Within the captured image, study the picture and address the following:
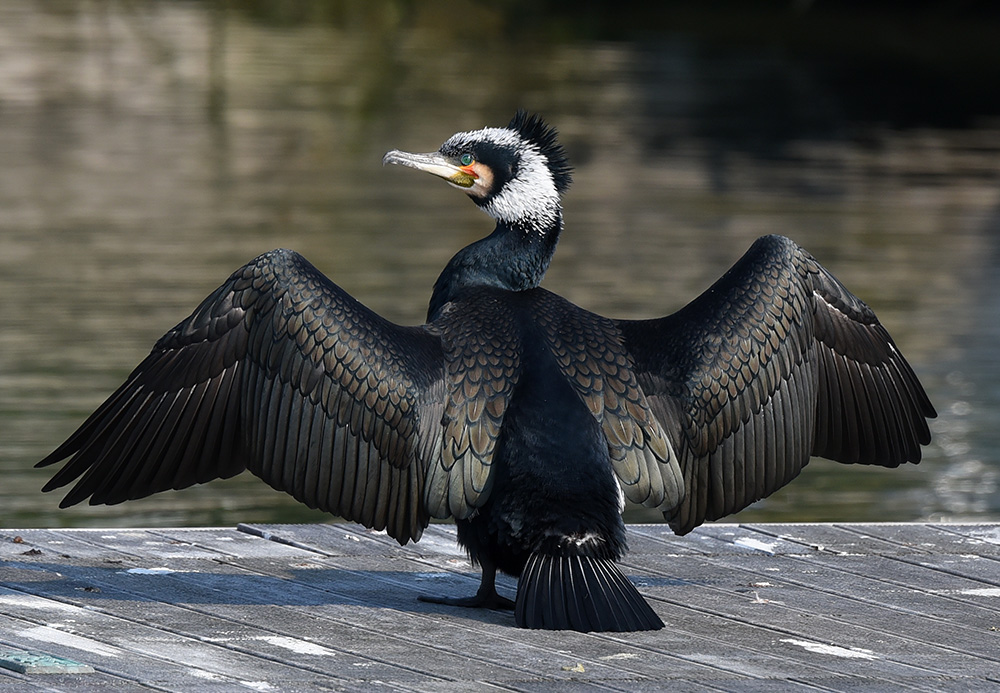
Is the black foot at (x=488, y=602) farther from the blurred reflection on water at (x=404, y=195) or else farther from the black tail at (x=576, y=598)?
the blurred reflection on water at (x=404, y=195)

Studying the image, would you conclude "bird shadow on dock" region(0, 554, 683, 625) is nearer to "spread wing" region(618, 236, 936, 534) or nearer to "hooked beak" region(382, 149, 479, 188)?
"spread wing" region(618, 236, 936, 534)

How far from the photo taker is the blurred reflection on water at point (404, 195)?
1019cm

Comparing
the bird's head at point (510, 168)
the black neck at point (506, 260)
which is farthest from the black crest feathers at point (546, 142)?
the black neck at point (506, 260)

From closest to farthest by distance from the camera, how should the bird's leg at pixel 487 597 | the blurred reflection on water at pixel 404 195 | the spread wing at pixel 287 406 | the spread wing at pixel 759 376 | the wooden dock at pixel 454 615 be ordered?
the wooden dock at pixel 454 615 → the spread wing at pixel 287 406 → the bird's leg at pixel 487 597 → the spread wing at pixel 759 376 → the blurred reflection on water at pixel 404 195

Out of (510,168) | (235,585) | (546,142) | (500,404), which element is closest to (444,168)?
(510,168)

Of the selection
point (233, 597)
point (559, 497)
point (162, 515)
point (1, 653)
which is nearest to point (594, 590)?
point (559, 497)

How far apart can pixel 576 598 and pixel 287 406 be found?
37.1 inches

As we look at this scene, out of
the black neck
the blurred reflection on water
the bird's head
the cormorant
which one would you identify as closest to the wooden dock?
the cormorant

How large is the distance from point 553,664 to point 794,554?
163cm

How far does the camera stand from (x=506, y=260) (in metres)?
5.40

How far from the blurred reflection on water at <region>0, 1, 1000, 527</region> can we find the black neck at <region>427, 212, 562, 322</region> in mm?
3179

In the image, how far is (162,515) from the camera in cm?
836

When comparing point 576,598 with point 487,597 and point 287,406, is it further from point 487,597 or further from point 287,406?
point 287,406

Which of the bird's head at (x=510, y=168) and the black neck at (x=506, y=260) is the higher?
the bird's head at (x=510, y=168)
